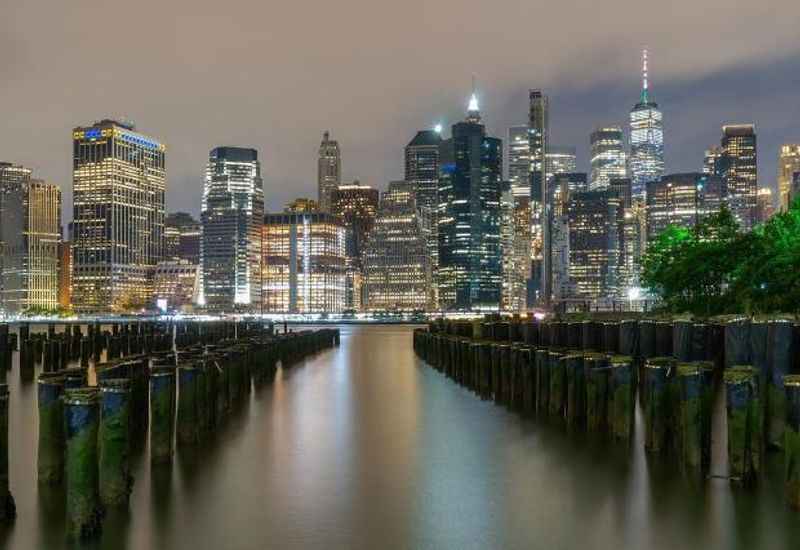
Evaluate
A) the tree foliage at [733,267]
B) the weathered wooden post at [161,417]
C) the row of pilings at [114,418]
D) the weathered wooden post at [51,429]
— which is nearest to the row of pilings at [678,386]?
the row of pilings at [114,418]

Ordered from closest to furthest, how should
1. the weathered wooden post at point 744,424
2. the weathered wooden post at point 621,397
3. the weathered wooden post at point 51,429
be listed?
the weathered wooden post at point 744,424 < the weathered wooden post at point 51,429 < the weathered wooden post at point 621,397

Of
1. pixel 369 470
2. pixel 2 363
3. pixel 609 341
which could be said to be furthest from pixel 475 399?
pixel 2 363

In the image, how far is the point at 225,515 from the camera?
43.9ft

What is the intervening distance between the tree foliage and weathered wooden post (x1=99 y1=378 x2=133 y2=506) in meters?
25.0

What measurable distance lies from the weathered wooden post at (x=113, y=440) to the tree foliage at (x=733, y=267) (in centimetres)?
2496

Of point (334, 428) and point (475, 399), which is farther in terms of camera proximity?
point (475, 399)

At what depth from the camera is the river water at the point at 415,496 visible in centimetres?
1191

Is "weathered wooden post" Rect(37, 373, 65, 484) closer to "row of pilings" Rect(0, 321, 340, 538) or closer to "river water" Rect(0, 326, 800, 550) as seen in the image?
"row of pilings" Rect(0, 321, 340, 538)

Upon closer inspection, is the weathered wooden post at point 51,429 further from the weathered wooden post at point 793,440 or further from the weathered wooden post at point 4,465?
the weathered wooden post at point 793,440

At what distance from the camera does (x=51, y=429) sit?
13.9 meters

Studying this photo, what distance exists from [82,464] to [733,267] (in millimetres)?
44124

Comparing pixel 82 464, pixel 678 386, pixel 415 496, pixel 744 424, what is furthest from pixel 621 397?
pixel 82 464

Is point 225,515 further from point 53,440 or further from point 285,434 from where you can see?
point 285,434

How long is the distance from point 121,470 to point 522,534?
6078mm
